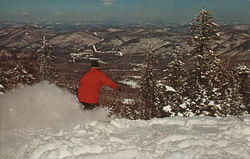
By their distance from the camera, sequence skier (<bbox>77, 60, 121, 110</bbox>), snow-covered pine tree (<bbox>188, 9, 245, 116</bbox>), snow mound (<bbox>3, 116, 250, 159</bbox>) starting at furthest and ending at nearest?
snow-covered pine tree (<bbox>188, 9, 245, 116</bbox>) < skier (<bbox>77, 60, 121, 110</bbox>) < snow mound (<bbox>3, 116, 250, 159</bbox>)

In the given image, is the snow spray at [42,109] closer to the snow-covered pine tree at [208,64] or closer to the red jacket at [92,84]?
the red jacket at [92,84]

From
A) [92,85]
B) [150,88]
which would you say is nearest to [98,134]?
[92,85]

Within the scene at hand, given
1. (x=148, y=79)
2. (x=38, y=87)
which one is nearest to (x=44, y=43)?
(x=148, y=79)

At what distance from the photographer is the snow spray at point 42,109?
12.1 meters

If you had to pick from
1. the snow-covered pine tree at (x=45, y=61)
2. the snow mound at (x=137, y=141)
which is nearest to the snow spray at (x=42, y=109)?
the snow mound at (x=137, y=141)

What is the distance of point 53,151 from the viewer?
797 cm

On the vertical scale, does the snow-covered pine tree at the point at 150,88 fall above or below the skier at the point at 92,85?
below

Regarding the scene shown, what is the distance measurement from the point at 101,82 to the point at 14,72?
30900mm

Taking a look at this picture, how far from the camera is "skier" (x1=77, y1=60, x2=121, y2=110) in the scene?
1125 centimetres

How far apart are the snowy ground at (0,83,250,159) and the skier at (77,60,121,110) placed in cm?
37

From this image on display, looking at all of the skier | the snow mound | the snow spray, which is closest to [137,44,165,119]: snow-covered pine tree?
the snow spray

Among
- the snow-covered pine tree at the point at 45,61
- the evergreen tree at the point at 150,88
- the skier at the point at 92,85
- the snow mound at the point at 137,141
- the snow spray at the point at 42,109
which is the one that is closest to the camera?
the snow mound at the point at 137,141

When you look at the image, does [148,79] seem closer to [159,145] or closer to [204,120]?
[204,120]

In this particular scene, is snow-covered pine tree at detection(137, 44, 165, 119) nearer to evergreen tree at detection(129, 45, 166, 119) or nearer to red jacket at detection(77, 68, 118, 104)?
evergreen tree at detection(129, 45, 166, 119)
